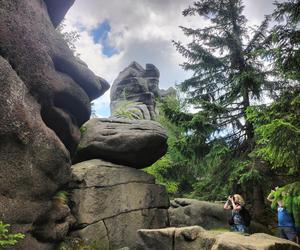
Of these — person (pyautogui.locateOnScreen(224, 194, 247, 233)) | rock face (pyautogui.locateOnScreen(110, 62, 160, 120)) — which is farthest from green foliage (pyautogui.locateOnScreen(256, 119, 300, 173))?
rock face (pyautogui.locateOnScreen(110, 62, 160, 120))

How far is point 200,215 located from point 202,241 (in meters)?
5.27

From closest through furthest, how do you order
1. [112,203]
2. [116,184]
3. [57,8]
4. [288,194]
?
[288,194] < [112,203] < [57,8] < [116,184]

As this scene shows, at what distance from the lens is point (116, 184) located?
43.2 feet

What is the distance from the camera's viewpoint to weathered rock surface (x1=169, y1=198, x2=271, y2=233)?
50.9ft

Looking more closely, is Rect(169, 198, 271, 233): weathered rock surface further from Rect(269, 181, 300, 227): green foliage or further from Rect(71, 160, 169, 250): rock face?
Rect(269, 181, 300, 227): green foliage

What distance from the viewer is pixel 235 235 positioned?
9.45 meters

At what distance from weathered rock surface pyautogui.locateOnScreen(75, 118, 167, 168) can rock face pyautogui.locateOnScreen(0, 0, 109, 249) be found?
163 centimetres

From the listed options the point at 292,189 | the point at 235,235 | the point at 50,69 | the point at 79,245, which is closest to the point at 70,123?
the point at 50,69

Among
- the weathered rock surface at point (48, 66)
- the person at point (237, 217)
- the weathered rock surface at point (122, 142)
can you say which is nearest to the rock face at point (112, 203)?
the weathered rock surface at point (122, 142)

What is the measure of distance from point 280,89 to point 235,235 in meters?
10.1

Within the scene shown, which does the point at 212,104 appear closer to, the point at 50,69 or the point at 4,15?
the point at 50,69

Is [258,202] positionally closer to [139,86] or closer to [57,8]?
[57,8]

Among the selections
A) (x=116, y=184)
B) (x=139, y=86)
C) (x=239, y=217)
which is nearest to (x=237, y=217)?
(x=239, y=217)

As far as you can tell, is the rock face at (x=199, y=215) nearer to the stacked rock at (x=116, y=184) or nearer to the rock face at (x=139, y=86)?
the stacked rock at (x=116, y=184)
